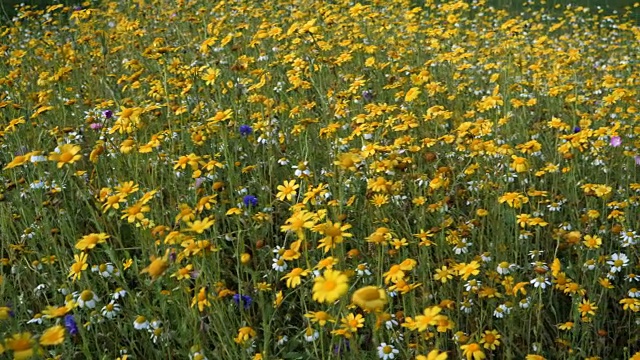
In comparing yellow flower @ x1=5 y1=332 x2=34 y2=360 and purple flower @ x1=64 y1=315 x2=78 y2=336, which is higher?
yellow flower @ x1=5 y1=332 x2=34 y2=360

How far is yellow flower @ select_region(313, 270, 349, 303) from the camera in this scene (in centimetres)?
142

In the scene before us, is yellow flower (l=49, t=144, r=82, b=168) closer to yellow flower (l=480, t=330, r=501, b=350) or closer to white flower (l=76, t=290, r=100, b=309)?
white flower (l=76, t=290, r=100, b=309)

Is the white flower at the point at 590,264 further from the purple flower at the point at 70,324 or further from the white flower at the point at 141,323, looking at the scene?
the purple flower at the point at 70,324

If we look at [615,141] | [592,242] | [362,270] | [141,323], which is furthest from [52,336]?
[615,141]

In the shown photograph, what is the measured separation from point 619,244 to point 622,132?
102 centimetres

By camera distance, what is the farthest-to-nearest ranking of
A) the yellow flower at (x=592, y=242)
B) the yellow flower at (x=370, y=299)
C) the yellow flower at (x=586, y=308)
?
the yellow flower at (x=592, y=242) → the yellow flower at (x=586, y=308) → the yellow flower at (x=370, y=299)

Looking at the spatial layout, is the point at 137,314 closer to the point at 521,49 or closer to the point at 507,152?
the point at 507,152

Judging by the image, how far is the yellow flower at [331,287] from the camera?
4.67 feet

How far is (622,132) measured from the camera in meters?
3.34

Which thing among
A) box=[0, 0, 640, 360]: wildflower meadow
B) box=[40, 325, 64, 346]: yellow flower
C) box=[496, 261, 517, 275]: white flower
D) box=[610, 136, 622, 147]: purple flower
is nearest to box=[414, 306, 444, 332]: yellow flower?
box=[0, 0, 640, 360]: wildflower meadow

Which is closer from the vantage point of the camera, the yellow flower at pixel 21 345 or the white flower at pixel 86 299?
the yellow flower at pixel 21 345

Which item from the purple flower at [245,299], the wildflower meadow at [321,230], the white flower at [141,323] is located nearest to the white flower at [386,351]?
the wildflower meadow at [321,230]

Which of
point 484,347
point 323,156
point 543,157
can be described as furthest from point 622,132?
point 484,347

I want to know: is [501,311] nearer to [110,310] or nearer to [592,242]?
[592,242]
